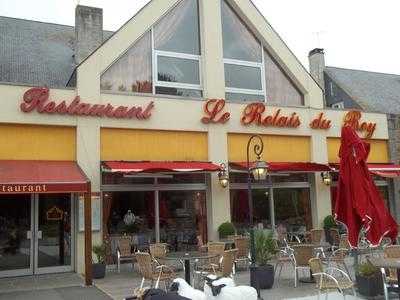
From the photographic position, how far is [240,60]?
60.5 feet

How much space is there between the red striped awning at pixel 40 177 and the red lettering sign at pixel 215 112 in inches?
194

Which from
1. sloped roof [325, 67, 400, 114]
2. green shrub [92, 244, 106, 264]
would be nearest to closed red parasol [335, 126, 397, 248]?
green shrub [92, 244, 106, 264]

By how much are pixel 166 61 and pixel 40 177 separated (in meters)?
6.54

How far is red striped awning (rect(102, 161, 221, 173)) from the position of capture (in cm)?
1399

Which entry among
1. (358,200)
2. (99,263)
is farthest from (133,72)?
(358,200)

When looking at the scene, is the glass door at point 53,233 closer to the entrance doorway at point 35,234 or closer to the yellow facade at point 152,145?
the entrance doorway at point 35,234

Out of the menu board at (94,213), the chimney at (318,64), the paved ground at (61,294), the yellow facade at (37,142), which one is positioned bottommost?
the paved ground at (61,294)

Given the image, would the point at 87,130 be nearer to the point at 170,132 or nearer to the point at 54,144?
the point at 54,144

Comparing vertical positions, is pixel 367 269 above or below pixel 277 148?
below

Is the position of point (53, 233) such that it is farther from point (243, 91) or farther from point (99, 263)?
point (243, 91)

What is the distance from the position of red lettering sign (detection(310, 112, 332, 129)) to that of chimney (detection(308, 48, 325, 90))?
1060cm

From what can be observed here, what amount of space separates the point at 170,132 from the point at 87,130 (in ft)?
9.38

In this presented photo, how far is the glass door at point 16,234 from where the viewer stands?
45.7 feet

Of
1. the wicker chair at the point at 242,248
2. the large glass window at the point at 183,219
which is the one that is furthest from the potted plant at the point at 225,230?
the wicker chair at the point at 242,248
